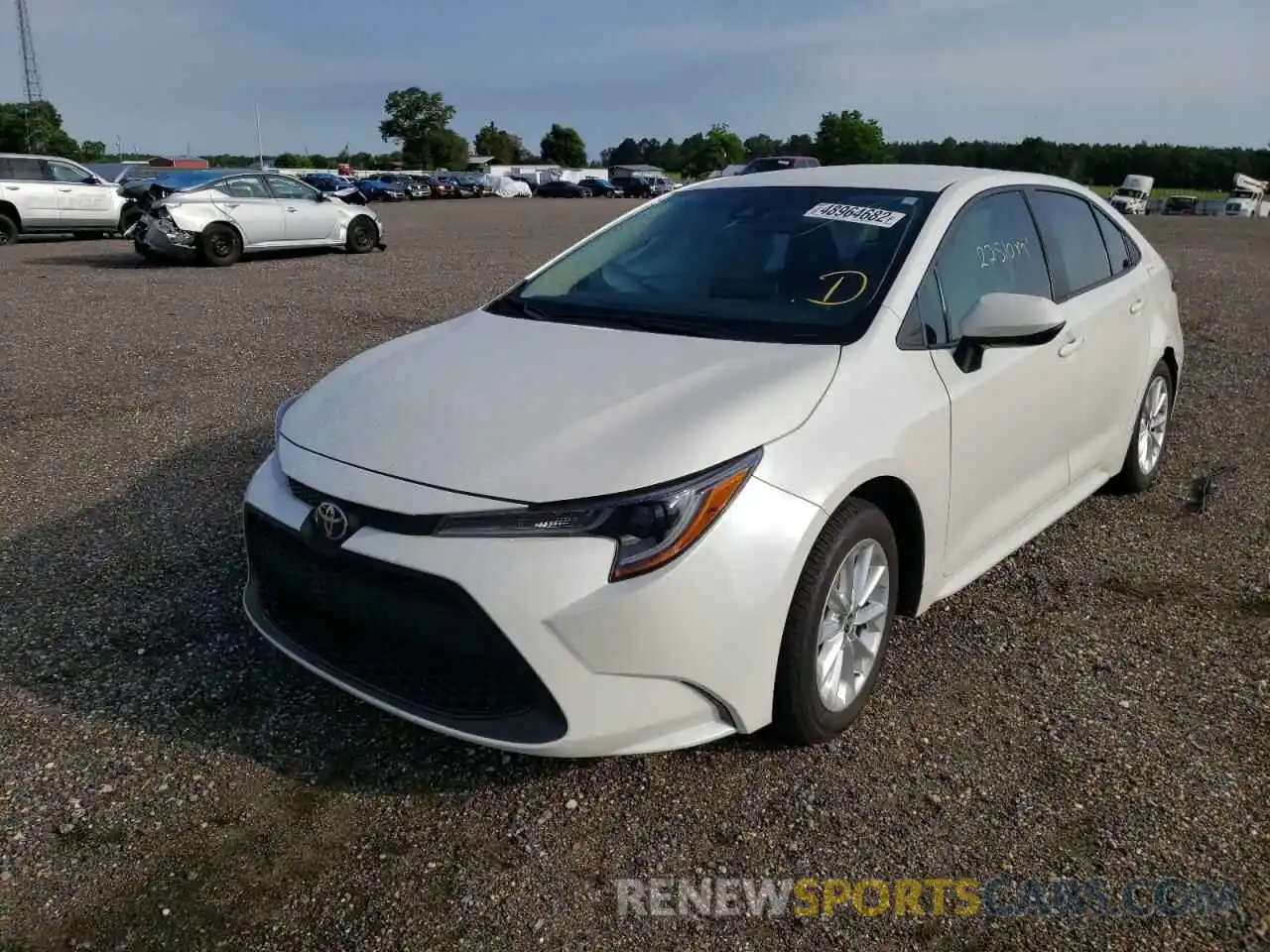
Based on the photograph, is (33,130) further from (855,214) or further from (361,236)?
(855,214)

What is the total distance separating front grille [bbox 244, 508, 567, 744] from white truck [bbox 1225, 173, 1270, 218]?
5233cm

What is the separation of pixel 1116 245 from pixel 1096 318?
762 millimetres

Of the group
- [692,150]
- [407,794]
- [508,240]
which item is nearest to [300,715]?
[407,794]

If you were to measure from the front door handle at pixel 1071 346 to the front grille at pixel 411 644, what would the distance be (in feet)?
8.03

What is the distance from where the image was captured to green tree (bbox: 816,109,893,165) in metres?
96.3

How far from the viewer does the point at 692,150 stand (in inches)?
4446

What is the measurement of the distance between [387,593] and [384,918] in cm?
76

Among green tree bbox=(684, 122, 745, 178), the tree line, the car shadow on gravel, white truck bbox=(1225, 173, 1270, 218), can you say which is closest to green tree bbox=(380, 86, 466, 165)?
the tree line

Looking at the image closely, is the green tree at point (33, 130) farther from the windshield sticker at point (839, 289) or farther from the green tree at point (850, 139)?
the windshield sticker at point (839, 289)

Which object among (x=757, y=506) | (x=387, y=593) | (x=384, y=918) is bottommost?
(x=384, y=918)

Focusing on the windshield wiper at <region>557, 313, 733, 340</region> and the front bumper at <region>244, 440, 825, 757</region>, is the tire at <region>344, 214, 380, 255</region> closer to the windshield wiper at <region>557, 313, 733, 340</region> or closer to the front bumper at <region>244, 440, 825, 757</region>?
the windshield wiper at <region>557, 313, 733, 340</region>

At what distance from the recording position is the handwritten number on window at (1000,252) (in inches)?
144

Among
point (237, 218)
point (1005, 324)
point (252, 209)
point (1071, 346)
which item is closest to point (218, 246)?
point (237, 218)

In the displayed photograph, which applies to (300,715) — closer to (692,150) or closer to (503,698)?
(503,698)
